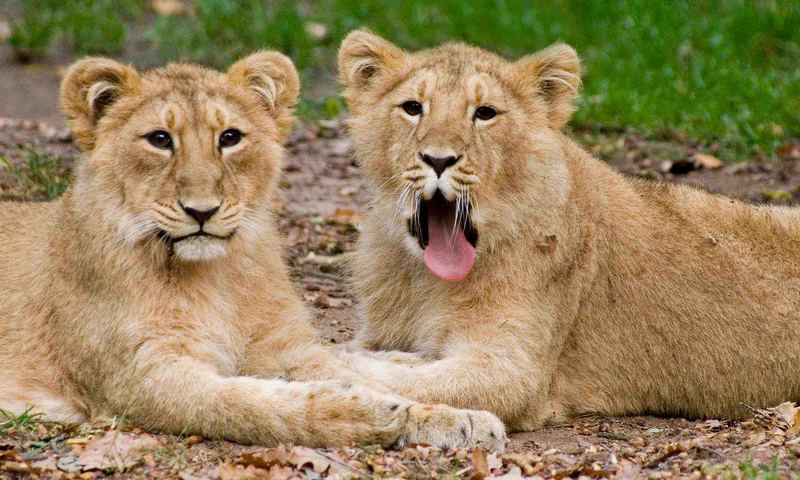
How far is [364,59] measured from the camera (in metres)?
6.71

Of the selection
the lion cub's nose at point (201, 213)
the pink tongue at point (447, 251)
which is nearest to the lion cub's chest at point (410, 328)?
the pink tongue at point (447, 251)

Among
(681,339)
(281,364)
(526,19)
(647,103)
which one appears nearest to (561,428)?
(681,339)

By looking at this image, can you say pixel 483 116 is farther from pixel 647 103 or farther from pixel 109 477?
pixel 647 103

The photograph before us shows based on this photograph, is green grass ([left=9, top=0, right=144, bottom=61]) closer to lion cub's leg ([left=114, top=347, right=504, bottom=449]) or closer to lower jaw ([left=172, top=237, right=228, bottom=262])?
lower jaw ([left=172, top=237, right=228, bottom=262])

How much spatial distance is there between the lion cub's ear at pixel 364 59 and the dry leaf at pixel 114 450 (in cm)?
227

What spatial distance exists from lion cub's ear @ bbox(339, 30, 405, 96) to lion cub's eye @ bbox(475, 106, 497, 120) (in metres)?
0.62

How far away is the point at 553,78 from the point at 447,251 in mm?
1103

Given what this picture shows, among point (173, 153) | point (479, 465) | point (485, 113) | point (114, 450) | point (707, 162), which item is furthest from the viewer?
point (707, 162)

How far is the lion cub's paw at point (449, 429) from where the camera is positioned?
18.4 ft

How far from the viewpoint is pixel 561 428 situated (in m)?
6.42

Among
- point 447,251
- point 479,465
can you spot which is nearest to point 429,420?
point 479,465

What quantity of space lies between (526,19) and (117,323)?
402 inches

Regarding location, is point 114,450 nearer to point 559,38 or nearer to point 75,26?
point 559,38

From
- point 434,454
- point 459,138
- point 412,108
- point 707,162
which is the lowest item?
point 434,454
